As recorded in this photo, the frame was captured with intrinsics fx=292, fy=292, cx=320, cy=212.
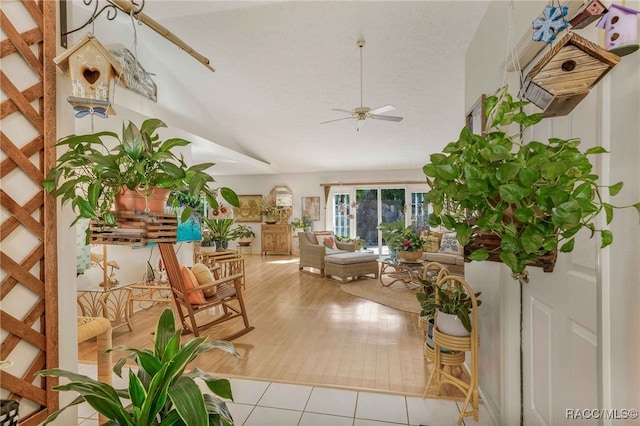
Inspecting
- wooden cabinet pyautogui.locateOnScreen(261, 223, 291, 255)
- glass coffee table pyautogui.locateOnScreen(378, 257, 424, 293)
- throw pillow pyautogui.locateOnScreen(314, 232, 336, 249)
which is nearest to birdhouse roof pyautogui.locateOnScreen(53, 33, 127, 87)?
glass coffee table pyautogui.locateOnScreen(378, 257, 424, 293)

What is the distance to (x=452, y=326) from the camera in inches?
68.7

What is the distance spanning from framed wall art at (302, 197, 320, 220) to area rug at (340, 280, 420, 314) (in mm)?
3466

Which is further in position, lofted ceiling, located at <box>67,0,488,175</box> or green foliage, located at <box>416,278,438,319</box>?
lofted ceiling, located at <box>67,0,488,175</box>

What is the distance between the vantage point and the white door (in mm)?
1050

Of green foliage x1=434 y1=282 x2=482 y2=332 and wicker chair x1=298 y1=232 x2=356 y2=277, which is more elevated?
green foliage x1=434 y1=282 x2=482 y2=332

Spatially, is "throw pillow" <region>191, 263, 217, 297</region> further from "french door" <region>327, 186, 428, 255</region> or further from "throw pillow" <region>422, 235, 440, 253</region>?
"french door" <region>327, 186, 428, 255</region>

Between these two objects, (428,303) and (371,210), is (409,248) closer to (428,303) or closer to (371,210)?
(428,303)

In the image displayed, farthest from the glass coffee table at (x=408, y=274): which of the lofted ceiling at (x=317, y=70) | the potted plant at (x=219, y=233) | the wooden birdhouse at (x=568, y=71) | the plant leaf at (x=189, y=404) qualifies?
the plant leaf at (x=189, y=404)

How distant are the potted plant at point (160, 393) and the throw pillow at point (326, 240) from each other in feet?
15.8

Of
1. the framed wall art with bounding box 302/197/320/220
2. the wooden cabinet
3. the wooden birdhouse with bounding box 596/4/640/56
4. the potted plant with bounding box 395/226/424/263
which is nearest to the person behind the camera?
the wooden birdhouse with bounding box 596/4/640/56

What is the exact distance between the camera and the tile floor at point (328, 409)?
5.59ft

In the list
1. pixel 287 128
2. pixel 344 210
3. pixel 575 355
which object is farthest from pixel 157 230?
pixel 344 210

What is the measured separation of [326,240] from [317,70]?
3.21 meters

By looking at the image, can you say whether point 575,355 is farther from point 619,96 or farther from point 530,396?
point 619,96
